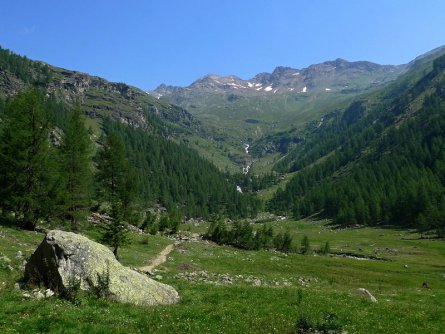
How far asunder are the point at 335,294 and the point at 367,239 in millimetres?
105834

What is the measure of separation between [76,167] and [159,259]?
16784 mm

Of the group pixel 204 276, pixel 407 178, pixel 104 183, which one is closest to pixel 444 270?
pixel 204 276

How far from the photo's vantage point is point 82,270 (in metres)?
21.0

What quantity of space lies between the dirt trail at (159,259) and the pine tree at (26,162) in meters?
13.0

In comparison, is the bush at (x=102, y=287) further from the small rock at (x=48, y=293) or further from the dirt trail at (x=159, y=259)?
the dirt trail at (x=159, y=259)

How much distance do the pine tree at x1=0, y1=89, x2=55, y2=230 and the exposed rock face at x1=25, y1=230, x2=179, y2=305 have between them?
2116 cm

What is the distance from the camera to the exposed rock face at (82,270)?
68.1 feet

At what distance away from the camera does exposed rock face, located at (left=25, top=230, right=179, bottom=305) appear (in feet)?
68.1

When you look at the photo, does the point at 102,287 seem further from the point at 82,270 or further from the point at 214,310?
the point at 214,310

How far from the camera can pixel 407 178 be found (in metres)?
191

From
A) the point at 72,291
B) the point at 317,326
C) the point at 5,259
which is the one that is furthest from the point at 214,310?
the point at 5,259

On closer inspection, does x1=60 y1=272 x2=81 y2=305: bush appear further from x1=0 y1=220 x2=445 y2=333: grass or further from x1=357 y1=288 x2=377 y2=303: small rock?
x1=357 y1=288 x2=377 y2=303: small rock

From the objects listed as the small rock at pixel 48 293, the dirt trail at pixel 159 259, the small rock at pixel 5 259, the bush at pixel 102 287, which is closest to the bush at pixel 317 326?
the bush at pixel 102 287

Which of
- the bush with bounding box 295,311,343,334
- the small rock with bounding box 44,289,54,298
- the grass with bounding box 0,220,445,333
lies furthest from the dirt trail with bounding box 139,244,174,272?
the bush with bounding box 295,311,343,334
